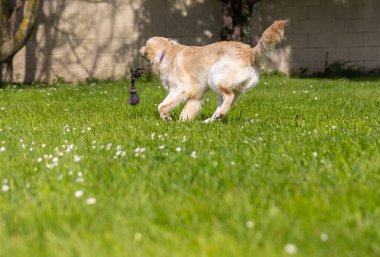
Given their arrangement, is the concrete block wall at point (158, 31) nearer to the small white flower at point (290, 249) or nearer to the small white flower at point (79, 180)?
the small white flower at point (79, 180)

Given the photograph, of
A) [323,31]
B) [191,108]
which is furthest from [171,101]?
[323,31]

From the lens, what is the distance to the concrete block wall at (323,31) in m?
15.9

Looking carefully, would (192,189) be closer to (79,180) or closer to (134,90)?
(79,180)

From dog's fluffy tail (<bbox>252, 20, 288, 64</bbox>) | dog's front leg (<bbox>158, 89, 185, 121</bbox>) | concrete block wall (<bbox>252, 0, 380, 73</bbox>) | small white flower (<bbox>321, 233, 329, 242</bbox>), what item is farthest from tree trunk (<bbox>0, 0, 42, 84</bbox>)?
small white flower (<bbox>321, 233, 329, 242</bbox>)

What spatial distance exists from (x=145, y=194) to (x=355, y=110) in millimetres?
4767

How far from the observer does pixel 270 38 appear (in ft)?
19.7

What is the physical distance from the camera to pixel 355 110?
750 centimetres

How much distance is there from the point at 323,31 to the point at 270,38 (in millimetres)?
10571

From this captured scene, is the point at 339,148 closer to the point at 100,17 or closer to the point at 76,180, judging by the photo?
the point at 76,180

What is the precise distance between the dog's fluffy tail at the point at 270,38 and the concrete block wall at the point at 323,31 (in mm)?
9871

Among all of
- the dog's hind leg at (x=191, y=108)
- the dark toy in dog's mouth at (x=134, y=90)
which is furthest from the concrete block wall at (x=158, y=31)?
the dog's hind leg at (x=191, y=108)

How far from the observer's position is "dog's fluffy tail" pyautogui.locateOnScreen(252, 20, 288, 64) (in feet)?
19.6

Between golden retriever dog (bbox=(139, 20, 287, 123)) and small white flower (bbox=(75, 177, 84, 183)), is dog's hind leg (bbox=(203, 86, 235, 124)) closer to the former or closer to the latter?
golden retriever dog (bbox=(139, 20, 287, 123))

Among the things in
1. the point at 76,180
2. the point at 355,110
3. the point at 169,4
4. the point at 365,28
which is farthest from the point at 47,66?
the point at 76,180
